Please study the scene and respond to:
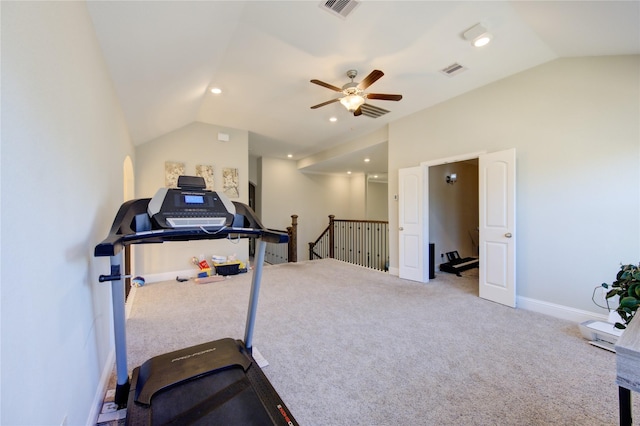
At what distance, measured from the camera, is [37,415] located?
33.4 inches

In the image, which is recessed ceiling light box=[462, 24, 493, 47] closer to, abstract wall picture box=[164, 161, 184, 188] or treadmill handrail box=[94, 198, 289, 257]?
treadmill handrail box=[94, 198, 289, 257]

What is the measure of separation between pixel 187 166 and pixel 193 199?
3.70 meters

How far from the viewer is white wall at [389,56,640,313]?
8.47 ft

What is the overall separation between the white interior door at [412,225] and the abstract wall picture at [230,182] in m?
3.19

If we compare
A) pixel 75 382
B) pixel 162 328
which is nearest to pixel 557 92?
pixel 75 382

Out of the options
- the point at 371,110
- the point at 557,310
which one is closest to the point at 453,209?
the point at 557,310

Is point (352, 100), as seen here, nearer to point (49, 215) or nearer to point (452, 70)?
point (452, 70)

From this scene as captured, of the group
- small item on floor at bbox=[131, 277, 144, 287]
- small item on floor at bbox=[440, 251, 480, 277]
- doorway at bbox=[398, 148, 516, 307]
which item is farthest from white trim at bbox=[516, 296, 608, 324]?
small item on floor at bbox=[131, 277, 144, 287]

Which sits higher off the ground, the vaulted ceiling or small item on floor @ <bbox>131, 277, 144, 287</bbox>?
the vaulted ceiling

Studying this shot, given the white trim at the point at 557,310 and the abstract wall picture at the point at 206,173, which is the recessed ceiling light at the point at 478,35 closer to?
the white trim at the point at 557,310

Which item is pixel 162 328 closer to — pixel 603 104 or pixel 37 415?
pixel 37 415

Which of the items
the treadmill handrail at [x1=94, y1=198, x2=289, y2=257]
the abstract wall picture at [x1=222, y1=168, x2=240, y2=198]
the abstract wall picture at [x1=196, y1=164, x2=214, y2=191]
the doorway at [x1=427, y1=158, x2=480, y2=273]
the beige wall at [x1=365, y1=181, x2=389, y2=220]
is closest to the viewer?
the treadmill handrail at [x1=94, y1=198, x2=289, y2=257]

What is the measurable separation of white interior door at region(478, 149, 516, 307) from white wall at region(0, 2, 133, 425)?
162 inches

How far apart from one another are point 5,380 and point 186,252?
4392 millimetres
